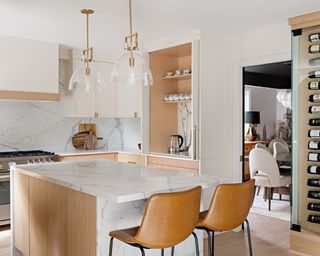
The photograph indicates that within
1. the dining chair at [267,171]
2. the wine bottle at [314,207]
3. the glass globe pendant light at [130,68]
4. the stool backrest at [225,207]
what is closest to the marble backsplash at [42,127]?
the dining chair at [267,171]

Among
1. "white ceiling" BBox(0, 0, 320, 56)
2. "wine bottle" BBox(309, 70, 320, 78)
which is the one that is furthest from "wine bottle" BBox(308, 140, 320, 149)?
"white ceiling" BBox(0, 0, 320, 56)

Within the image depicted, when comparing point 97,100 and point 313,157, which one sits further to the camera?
point 97,100

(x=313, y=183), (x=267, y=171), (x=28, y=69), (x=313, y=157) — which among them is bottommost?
(x=267, y=171)

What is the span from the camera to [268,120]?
870 cm

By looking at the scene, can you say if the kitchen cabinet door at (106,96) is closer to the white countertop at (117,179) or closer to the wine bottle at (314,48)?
the white countertop at (117,179)

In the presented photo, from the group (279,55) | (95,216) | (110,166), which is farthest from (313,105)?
(95,216)

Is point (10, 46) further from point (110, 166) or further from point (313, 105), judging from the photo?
point (313, 105)

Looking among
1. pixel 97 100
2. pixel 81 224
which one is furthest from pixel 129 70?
pixel 97 100

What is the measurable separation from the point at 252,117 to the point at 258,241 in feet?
14.4

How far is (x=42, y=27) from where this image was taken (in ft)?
12.7

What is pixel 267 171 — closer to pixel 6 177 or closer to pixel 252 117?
pixel 252 117

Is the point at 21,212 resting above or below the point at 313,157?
below

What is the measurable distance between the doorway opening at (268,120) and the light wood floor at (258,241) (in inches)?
44.0

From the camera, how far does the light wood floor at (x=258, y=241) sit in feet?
11.7
